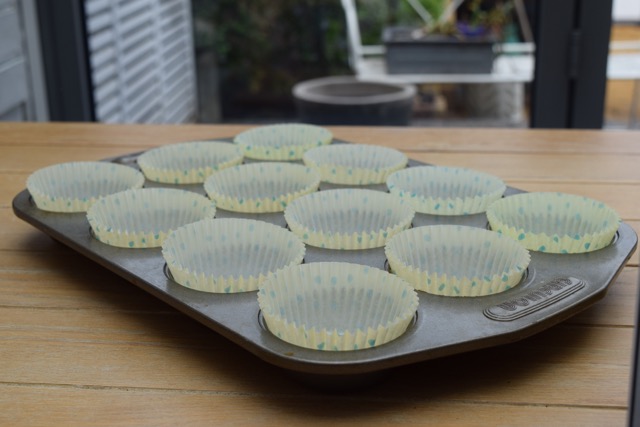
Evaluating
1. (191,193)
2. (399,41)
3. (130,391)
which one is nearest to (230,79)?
(399,41)

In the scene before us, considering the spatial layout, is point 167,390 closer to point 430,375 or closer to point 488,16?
point 430,375

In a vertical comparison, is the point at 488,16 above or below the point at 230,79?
above

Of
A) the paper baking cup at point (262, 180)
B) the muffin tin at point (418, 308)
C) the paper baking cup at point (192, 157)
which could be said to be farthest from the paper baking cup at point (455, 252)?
the paper baking cup at point (192, 157)

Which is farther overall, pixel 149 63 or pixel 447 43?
A: pixel 149 63

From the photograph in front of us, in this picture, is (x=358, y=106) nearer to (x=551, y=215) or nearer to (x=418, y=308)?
(x=551, y=215)

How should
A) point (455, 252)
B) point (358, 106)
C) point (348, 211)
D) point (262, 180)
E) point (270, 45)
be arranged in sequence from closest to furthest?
point (455, 252) → point (348, 211) → point (262, 180) → point (358, 106) → point (270, 45)

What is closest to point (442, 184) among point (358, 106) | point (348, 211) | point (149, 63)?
point (348, 211)

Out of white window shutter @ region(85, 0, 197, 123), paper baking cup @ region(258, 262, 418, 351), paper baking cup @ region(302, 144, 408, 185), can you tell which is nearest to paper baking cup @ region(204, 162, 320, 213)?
paper baking cup @ region(302, 144, 408, 185)
